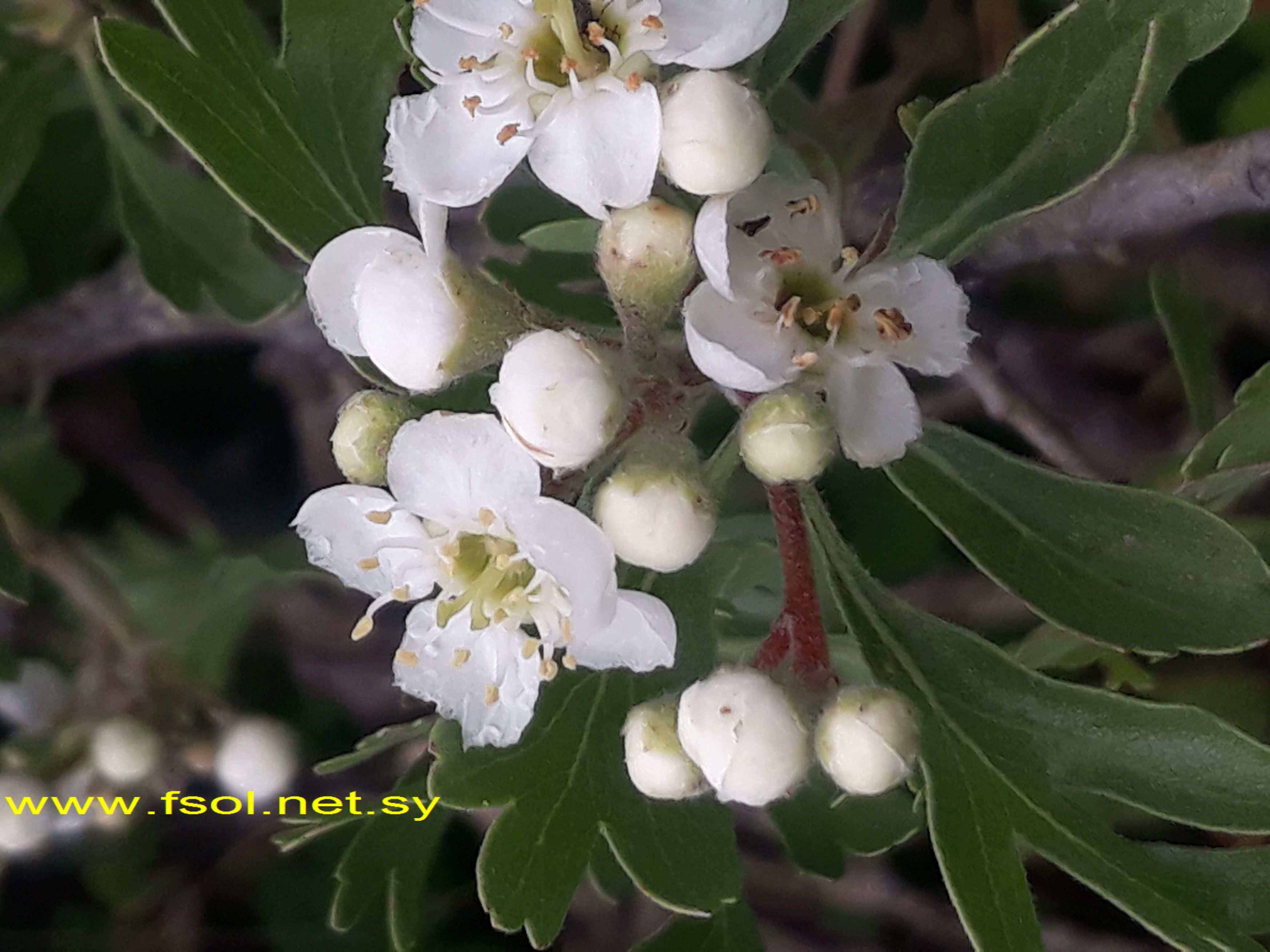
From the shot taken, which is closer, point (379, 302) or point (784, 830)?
point (379, 302)

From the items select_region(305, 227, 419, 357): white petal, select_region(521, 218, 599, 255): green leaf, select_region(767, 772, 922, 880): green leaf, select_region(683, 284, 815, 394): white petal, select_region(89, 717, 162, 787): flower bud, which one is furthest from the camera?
select_region(89, 717, 162, 787): flower bud

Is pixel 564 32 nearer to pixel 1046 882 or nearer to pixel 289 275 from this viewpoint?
pixel 289 275

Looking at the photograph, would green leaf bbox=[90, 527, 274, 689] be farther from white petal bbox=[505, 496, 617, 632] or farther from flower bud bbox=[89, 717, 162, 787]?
white petal bbox=[505, 496, 617, 632]

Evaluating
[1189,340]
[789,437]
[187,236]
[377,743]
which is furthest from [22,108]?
[1189,340]

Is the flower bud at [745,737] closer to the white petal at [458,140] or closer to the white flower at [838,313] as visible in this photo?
the white flower at [838,313]

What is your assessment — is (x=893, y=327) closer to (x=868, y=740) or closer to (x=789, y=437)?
(x=789, y=437)

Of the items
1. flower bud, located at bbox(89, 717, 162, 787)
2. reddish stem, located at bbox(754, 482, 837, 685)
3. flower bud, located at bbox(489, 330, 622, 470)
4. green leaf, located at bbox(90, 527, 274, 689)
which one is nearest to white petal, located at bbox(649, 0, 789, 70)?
flower bud, located at bbox(489, 330, 622, 470)

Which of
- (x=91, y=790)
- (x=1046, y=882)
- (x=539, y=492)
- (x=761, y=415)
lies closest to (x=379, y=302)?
(x=539, y=492)
